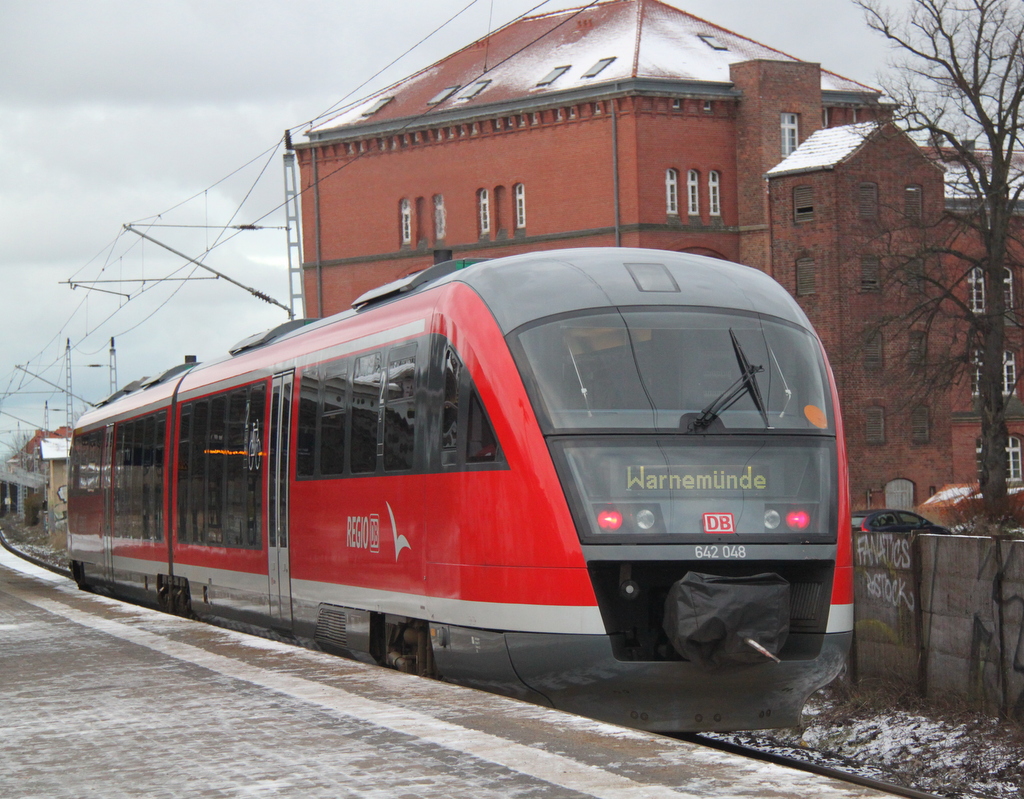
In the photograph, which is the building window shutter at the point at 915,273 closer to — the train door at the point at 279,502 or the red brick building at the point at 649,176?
the red brick building at the point at 649,176

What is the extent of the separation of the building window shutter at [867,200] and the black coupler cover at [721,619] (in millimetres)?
47791

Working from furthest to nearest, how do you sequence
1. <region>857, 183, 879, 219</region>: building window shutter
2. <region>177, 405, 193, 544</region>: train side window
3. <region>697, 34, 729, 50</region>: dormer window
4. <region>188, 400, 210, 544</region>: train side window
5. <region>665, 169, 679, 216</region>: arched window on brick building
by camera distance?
<region>697, 34, 729, 50</region>: dormer window < <region>665, 169, 679, 216</region>: arched window on brick building < <region>857, 183, 879, 219</region>: building window shutter < <region>177, 405, 193, 544</region>: train side window < <region>188, 400, 210, 544</region>: train side window

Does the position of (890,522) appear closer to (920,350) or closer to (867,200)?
(920,350)

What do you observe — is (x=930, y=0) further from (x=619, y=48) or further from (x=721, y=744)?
(x=721, y=744)

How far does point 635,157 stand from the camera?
54844mm

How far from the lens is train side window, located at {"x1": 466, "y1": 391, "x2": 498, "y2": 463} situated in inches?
355

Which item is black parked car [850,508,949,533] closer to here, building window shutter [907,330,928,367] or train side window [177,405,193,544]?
building window shutter [907,330,928,367]

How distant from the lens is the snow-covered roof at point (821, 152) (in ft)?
177

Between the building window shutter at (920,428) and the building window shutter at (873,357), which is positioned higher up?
the building window shutter at (873,357)

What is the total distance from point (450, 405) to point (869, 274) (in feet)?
156

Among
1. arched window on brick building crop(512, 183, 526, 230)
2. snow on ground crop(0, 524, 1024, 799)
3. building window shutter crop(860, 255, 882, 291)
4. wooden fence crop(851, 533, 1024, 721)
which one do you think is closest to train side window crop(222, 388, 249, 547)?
snow on ground crop(0, 524, 1024, 799)

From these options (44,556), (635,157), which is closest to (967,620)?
(44,556)

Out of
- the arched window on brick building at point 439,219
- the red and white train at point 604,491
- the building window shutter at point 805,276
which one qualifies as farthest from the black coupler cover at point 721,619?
the arched window on brick building at point 439,219

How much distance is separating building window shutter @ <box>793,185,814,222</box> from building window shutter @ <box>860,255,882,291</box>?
263 centimetres
